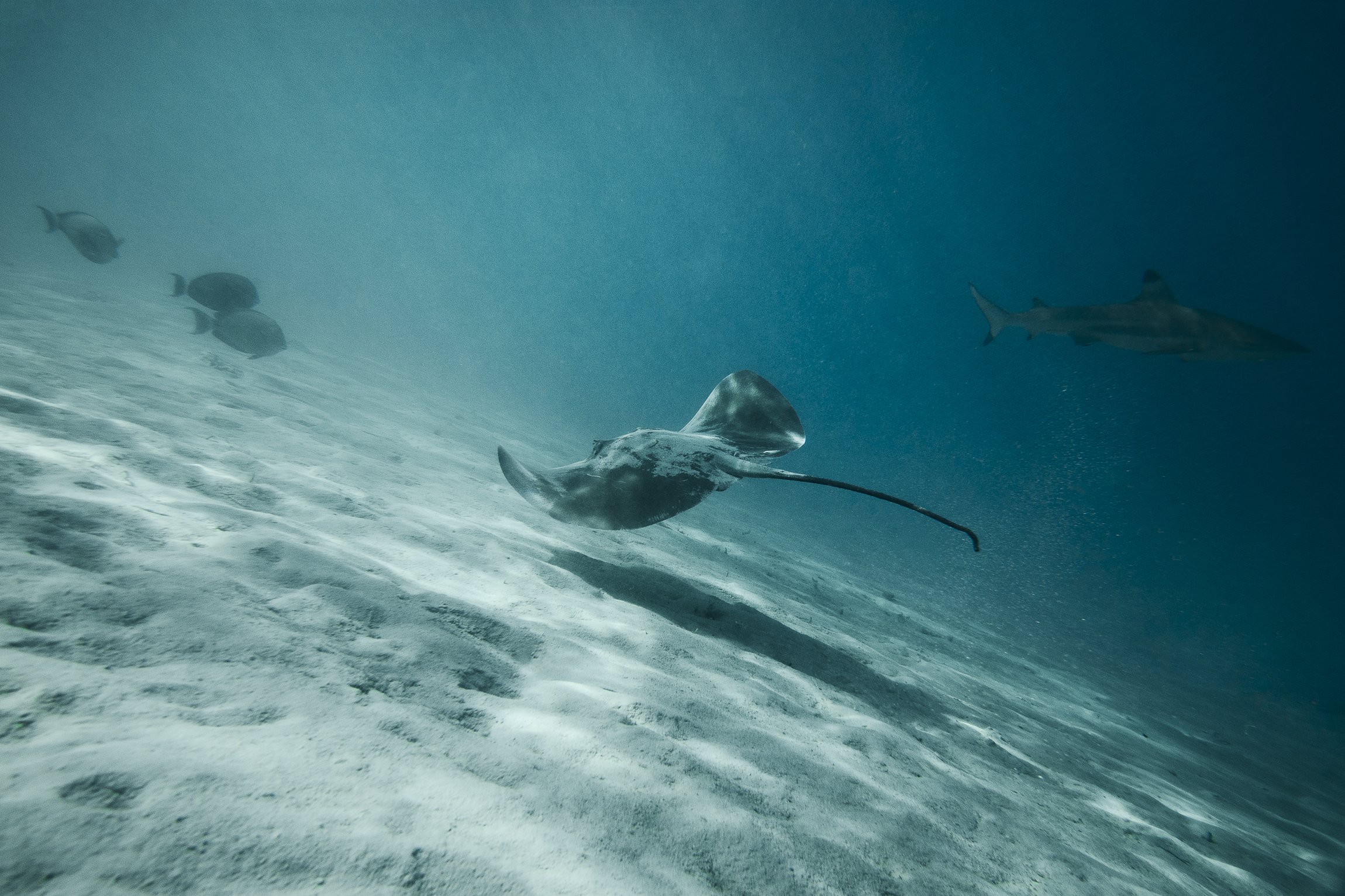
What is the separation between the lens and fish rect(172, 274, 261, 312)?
7406 mm

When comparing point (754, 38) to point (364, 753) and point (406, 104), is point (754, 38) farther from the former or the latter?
point (364, 753)

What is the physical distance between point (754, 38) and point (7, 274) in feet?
114

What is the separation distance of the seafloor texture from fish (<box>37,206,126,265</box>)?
5.17 m

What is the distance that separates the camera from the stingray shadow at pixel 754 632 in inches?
130

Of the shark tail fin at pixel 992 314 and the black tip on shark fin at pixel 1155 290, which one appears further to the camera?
the shark tail fin at pixel 992 314

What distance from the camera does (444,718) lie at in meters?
1.54

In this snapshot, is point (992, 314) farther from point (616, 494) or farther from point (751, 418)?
point (616, 494)

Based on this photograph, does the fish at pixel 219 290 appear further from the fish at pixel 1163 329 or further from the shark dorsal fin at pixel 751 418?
the fish at pixel 1163 329

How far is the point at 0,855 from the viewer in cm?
72

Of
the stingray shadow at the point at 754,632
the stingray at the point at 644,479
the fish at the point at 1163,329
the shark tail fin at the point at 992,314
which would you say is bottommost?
the stingray shadow at the point at 754,632

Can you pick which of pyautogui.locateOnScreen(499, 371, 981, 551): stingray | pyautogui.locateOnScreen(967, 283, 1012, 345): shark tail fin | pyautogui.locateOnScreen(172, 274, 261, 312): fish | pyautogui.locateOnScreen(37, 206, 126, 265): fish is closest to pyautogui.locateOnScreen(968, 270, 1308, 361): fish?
pyautogui.locateOnScreen(967, 283, 1012, 345): shark tail fin

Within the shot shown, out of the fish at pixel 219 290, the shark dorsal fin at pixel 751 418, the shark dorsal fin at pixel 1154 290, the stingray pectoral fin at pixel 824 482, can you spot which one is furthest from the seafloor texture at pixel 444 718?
the shark dorsal fin at pixel 1154 290

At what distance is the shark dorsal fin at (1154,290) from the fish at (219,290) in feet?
48.5

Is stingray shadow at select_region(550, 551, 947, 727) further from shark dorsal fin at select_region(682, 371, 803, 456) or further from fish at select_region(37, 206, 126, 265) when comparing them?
fish at select_region(37, 206, 126, 265)
